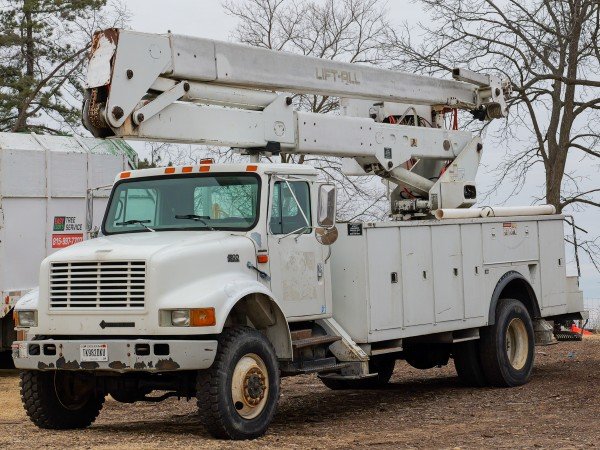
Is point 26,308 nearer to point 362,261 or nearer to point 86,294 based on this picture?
point 86,294

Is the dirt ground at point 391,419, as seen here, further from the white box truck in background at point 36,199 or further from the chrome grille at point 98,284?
the white box truck in background at point 36,199

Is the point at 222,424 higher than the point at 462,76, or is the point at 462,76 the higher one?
the point at 462,76

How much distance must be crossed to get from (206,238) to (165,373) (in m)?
1.28

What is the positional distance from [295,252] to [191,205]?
3.63 ft

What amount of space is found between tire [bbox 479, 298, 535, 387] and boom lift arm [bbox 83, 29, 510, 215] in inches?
60.0

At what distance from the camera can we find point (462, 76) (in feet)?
48.7

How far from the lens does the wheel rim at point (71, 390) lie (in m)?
11.0

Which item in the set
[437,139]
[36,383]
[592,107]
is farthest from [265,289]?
[592,107]

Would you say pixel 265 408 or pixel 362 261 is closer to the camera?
pixel 265 408

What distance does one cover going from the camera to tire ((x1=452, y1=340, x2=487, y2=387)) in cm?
1445

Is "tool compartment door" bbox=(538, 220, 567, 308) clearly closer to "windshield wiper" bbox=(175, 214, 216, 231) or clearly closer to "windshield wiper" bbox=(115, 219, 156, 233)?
"windshield wiper" bbox=(175, 214, 216, 231)

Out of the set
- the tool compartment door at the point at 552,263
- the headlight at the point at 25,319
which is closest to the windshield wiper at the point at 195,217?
the headlight at the point at 25,319

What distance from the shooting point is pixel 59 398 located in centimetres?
1100

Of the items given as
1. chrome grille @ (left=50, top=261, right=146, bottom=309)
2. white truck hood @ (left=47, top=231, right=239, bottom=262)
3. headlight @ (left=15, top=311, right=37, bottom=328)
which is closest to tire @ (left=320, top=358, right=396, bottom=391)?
white truck hood @ (left=47, top=231, right=239, bottom=262)
